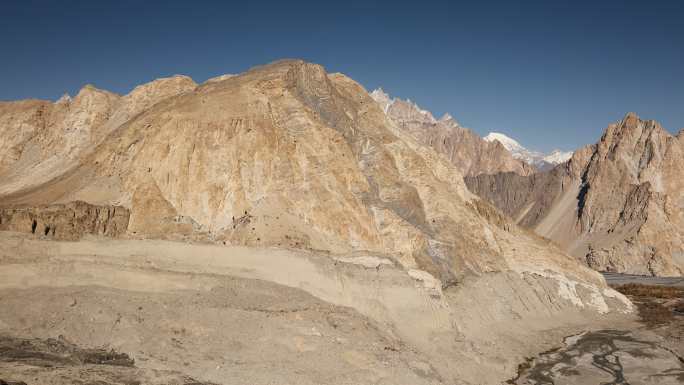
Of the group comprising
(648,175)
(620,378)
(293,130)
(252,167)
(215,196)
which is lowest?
(620,378)

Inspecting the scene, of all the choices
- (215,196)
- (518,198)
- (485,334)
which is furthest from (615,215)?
(215,196)

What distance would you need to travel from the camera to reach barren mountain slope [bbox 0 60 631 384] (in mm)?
20859

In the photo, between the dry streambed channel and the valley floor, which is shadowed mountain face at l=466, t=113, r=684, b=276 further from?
the valley floor

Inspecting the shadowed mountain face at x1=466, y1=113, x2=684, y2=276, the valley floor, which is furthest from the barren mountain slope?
the shadowed mountain face at x1=466, y1=113, x2=684, y2=276

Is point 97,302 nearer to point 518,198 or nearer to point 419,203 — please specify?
point 419,203

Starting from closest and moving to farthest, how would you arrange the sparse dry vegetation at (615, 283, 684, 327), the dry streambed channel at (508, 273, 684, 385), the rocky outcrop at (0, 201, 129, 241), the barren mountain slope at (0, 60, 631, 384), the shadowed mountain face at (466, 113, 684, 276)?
the barren mountain slope at (0, 60, 631, 384)
the rocky outcrop at (0, 201, 129, 241)
the dry streambed channel at (508, 273, 684, 385)
the sparse dry vegetation at (615, 283, 684, 327)
the shadowed mountain face at (466, 113, 684, 276)

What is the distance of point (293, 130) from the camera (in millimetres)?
40625

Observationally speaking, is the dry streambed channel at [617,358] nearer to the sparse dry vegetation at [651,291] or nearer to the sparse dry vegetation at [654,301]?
the sparse dry vegetation at [654,301]

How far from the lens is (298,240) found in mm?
32094

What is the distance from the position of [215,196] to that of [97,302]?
14670 mm

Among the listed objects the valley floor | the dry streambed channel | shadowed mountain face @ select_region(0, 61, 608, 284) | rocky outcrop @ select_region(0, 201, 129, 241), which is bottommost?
the dry streambed channel

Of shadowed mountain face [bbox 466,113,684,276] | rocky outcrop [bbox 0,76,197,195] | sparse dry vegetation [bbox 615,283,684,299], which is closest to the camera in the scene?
rocky outcrop [bbox 0,76,197,195]

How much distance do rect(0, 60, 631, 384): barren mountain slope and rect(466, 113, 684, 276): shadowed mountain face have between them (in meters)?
68.9

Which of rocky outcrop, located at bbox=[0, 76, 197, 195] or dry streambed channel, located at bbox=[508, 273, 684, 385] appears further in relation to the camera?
rocky outcrop, located at bbox=[0, 76, 197, 195]
